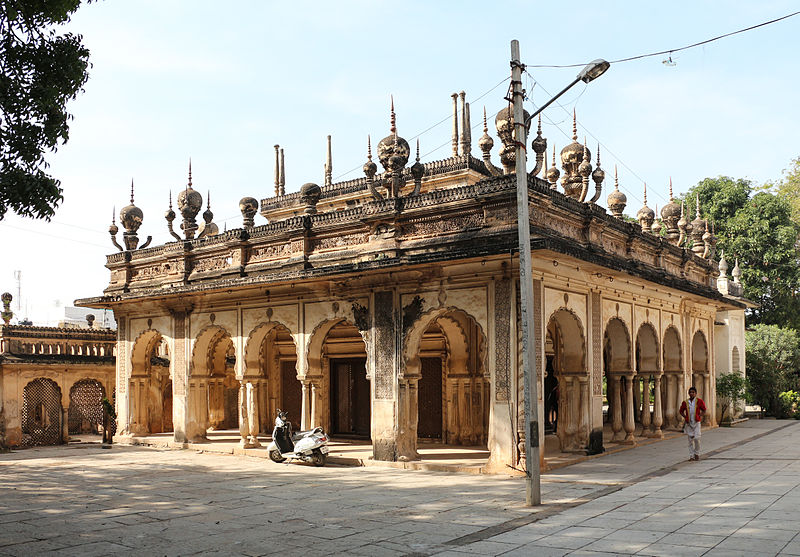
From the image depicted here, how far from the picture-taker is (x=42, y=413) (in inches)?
831

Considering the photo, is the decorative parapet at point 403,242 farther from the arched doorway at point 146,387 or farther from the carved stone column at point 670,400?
the carved stone column at point 670,400

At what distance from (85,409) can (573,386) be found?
16.4m

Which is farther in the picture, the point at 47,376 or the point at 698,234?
the point at 698,234

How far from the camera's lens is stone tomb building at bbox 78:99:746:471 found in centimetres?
1341

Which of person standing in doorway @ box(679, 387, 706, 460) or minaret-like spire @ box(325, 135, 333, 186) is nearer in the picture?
person standing in doorway @ box(679, 387, 706, 460)

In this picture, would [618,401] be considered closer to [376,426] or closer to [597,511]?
[376,426]

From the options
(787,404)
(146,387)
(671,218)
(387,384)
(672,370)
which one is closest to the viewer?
(387,384)

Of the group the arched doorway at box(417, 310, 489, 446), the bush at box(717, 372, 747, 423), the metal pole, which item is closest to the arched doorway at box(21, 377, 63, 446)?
the arched doorway at box(417, 310, 489, 446)

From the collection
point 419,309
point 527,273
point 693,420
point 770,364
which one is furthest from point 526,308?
point 770,364

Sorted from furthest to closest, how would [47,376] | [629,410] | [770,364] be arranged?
[770,364], [47,376], [629,410]

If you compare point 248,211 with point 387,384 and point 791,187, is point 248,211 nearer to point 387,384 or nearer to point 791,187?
point 387,384

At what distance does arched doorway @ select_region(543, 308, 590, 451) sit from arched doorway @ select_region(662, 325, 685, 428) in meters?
6.27

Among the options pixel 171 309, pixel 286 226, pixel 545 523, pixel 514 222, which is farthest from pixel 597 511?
pixel 171 309

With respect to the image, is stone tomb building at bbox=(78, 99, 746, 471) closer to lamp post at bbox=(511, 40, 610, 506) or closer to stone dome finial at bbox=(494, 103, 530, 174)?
stone dome finial at bbox=(494, 103, 530, 174)
